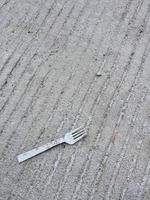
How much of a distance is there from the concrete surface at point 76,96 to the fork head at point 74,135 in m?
0.03

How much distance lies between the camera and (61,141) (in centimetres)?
261

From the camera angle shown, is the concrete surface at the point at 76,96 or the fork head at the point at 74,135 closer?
the concrete surface at the point at 76,96

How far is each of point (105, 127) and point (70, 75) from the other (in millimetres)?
508

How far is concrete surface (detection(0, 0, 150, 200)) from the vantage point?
2461 millimetres

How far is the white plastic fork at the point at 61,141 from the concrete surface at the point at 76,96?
3cm

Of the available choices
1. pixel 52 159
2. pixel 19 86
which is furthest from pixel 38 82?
pixel 52 159

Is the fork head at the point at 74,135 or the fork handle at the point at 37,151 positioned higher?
the fork handle at the point at 37,151

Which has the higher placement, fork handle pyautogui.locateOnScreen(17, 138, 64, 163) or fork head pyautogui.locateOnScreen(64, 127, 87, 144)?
fork handle pyautogui.locateOnScreen(17, 138, 64, 163)

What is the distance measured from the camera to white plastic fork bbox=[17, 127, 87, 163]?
2.55m

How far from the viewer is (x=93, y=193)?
7.89 ft

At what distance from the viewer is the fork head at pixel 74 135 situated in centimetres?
261

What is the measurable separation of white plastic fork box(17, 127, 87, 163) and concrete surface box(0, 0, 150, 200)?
0.11ft

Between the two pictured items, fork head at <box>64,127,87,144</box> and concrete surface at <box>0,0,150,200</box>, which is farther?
fork head at <box>64,127,87,144</box>

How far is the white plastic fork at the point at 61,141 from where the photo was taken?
8.37ft
